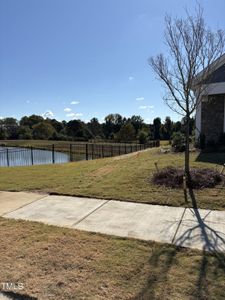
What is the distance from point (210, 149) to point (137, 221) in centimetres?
772

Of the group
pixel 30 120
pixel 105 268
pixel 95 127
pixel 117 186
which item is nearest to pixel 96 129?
pixel 95 127

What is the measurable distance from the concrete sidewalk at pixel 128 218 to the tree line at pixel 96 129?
135 ft

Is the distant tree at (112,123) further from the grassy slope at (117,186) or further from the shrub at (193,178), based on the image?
the shrub at (193,178)

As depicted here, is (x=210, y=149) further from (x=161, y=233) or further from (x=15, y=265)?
(x=15, y=265)

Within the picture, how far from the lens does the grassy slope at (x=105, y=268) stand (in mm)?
2852

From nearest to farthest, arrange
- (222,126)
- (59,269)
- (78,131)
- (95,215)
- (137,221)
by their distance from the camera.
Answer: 1. (59,269)
2. (137,221)
3. (95,215)
4. (222,126)
5. (78,131)

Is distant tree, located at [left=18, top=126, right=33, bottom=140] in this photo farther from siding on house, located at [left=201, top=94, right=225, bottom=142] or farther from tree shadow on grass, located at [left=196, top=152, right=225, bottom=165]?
tree shadow on grass, located at [left=196, top=152, right=225, bottom=165]

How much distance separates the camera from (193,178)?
7023mm

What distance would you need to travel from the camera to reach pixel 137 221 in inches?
191

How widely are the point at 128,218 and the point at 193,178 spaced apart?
2.72m

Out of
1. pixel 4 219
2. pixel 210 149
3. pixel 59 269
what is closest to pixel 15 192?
pixel 4 219

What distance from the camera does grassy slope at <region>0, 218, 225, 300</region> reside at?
112 inches

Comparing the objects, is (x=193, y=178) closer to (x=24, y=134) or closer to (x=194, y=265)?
(x=194, y=265)

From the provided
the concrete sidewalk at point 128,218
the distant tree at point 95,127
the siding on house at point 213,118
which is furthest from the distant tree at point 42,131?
the concrete sidewalk at point 128,218
